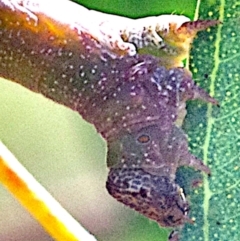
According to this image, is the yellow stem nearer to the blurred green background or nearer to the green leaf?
the blurred green background

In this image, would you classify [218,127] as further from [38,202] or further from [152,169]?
[38,202]

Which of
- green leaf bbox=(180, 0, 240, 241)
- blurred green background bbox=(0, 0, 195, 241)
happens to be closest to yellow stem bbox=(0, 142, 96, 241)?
blurred green background bbox=(0, 0, 195, 241)

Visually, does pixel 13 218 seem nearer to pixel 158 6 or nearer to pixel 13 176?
pixel 13 176

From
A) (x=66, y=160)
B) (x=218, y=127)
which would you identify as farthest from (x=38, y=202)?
(x=218, y=127)

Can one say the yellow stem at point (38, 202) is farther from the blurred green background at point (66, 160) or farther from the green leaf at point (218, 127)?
the green leaf at point (218, 127)

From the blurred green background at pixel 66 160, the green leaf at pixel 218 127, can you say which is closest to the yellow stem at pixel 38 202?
the blurred green background at pixel 66 160

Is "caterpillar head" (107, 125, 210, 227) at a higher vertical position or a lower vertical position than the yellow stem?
higher
